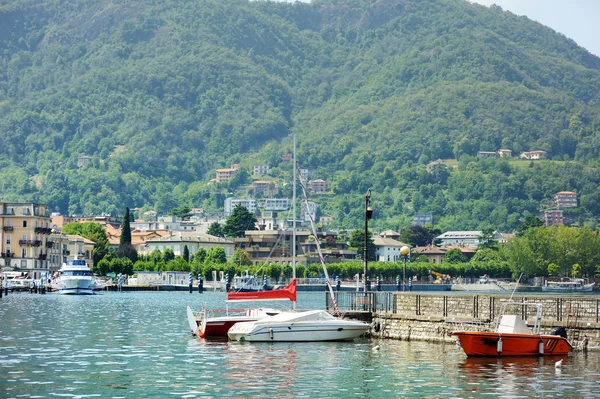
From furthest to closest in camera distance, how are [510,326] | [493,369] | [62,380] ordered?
[510,326] → [493,369] → [62,380]

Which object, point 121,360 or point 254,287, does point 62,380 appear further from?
point 254,287

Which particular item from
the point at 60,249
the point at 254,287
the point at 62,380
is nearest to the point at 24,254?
the point at 60,249

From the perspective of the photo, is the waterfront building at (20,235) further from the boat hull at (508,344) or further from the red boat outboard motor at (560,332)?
the boat hull at (508,344)

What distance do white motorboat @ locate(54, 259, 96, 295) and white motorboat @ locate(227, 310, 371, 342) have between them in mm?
87782

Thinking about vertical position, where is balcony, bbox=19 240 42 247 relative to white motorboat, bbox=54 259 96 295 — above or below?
above

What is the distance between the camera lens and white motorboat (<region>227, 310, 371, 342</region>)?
198 ft

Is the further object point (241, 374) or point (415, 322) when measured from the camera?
point (415, 322)

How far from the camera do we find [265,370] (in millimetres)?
47625

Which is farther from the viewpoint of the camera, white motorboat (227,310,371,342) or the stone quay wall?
white motorboat (227,310,371,342)

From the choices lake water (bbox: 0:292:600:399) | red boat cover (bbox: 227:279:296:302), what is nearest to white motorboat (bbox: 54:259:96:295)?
red boat cover (bbox: 227:279:296:302)

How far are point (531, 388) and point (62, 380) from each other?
1638cm

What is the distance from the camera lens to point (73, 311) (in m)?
99.3

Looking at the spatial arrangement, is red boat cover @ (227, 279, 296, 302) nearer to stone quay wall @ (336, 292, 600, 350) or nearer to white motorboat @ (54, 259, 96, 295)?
stone quay wall @ (336, 292, 600, 350)

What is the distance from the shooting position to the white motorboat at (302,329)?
198 ft
